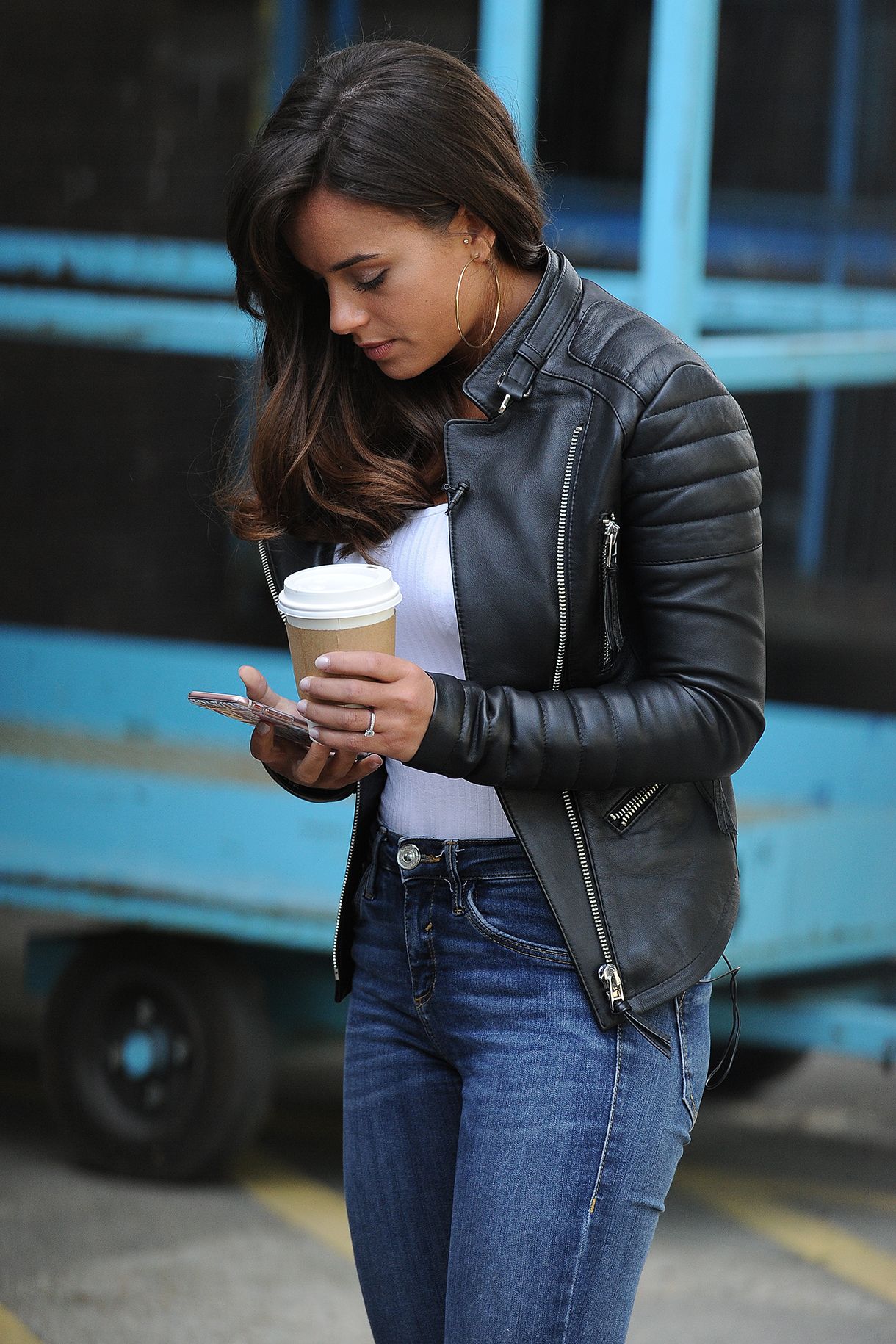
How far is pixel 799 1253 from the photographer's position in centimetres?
355

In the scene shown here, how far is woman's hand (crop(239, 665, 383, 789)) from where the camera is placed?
154 centimetres

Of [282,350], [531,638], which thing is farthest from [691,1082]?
[282,350]

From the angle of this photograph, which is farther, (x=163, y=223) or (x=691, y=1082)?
(x=163, y=223)

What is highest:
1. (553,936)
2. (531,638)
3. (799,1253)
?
(531,638)

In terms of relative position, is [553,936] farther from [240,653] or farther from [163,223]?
[163,223]

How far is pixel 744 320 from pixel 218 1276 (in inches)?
113

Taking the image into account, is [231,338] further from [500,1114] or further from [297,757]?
[500,1114]

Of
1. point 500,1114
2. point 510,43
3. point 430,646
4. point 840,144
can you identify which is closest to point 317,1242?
point 500,1114

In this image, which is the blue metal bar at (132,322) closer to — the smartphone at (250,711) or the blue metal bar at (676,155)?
the blue metal bar at (676,155)

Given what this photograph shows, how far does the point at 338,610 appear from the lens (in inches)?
55.4

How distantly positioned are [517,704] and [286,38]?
17.6ft

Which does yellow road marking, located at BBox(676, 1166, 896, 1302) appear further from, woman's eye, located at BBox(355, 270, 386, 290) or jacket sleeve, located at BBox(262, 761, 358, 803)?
woman's eye, located at BBox(355, 270, 386, 290)

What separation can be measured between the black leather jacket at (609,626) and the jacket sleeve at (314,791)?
0.29 metres

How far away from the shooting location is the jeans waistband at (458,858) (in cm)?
158
